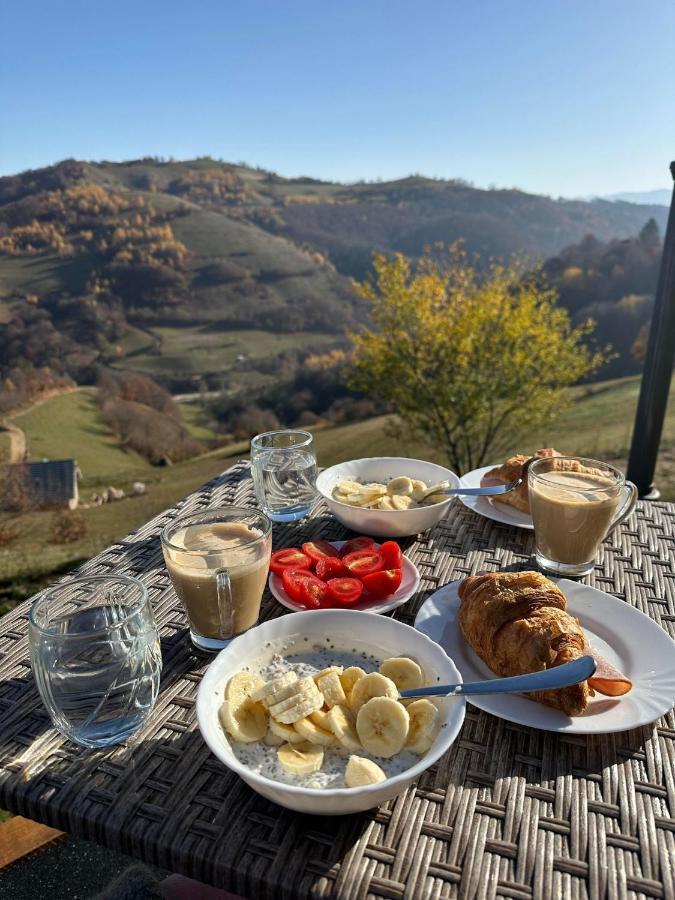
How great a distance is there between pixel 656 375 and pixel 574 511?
2.12 m

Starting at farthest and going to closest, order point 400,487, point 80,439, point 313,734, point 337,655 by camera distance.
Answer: point 80,439
point 400,487
point 337,655
point 313,734

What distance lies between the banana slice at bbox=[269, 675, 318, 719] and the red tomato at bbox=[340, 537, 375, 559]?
69 centimetres

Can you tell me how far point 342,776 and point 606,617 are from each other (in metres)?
0.83

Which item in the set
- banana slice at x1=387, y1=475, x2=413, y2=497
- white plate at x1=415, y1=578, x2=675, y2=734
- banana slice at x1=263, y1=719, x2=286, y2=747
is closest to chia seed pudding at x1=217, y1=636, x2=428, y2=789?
banana slice at x1=263, y1=719, x2=286, y2=747

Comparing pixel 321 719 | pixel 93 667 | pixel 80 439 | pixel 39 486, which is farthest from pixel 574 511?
pixel 80 439

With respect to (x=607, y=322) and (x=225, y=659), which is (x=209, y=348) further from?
(x=225, y=659)

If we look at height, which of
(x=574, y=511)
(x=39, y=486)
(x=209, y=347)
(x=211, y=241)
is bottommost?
(x=209, y=347)

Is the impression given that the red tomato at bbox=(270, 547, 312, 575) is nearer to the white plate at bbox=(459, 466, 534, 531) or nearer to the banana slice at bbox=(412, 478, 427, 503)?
the banana slice at bbox=(412, 478, 427, 503)

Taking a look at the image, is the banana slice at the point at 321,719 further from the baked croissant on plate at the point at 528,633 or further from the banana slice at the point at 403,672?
the baked croissant on plate at the point at 528,633

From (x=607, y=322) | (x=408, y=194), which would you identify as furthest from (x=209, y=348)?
(x=408, y=194)

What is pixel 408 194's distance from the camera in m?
73.8

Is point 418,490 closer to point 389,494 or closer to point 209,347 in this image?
point 389,494

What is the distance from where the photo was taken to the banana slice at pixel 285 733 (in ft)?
3.38

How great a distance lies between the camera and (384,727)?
101 cm
